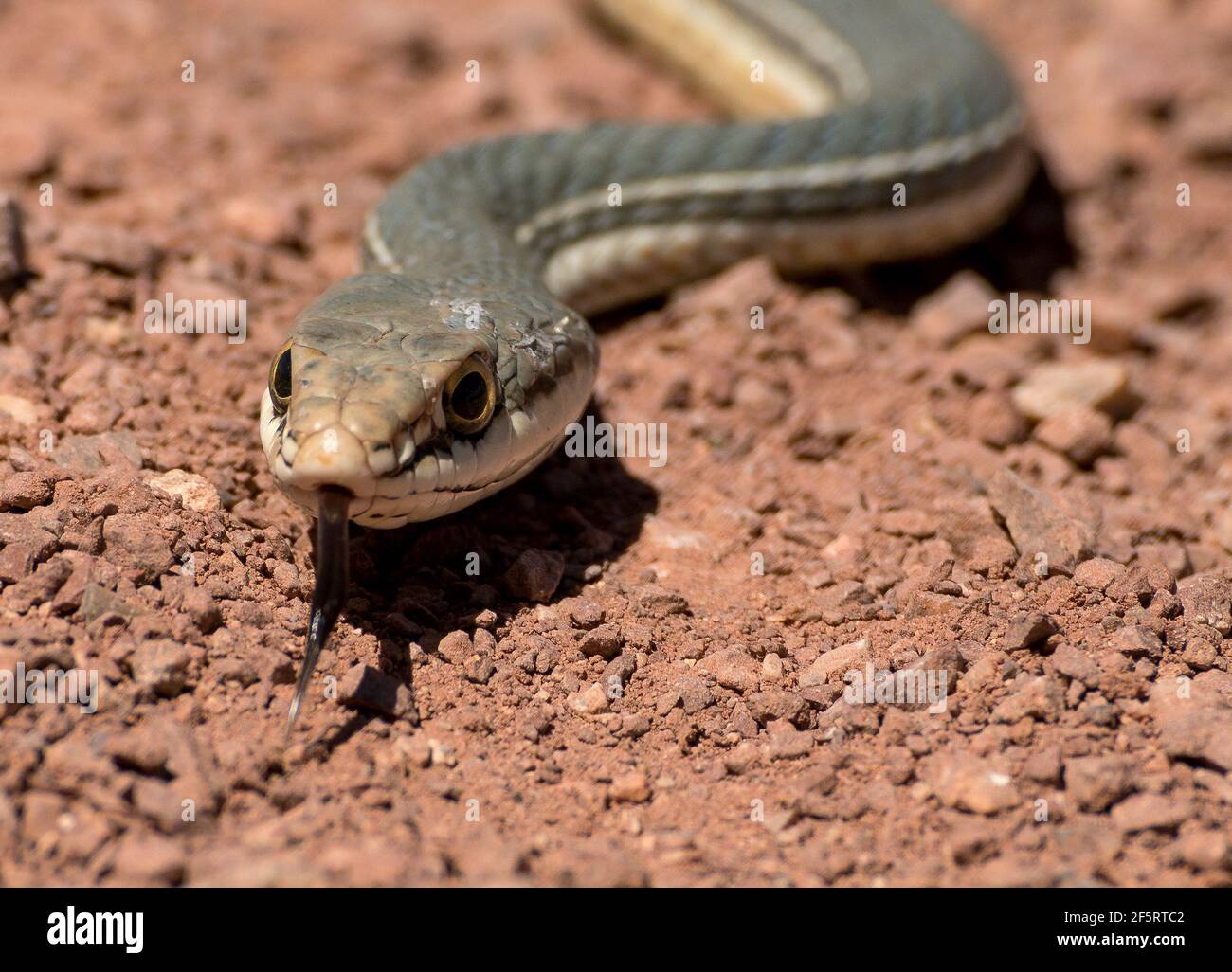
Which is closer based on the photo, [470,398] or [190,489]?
[470,398]

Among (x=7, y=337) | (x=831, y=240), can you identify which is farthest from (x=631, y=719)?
(x=831, y=240)

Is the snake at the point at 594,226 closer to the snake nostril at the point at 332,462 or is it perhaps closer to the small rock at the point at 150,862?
the snake nostril at the point at 332,462

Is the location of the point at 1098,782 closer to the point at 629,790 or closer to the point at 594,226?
the point at 629,790

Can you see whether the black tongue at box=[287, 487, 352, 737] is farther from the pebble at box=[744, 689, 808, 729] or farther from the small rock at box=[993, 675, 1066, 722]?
the small rock at box=[993, 675, 1066, 722]

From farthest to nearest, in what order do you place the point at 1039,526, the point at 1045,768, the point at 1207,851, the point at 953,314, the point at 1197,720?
the point at 953,314, the point at 1039,526, the point at 1197,720, the point at 1045,768, the point at 1207,851

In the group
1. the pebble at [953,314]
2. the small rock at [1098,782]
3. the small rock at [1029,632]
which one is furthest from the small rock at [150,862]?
the pebble at [953,314]

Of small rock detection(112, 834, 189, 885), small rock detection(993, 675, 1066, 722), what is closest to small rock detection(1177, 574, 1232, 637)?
small rock detection(993, 675, 1066, 722)

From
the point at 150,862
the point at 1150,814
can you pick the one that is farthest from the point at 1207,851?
the point at 150,862
